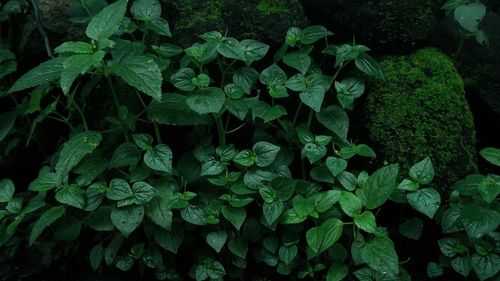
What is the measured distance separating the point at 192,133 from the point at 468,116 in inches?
57.1

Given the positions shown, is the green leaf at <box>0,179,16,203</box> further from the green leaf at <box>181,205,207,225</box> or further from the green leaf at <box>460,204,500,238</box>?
the green leaf at <box>460,204,500,238</box>

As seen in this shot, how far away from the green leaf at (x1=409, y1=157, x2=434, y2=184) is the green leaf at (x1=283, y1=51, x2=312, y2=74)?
702mm

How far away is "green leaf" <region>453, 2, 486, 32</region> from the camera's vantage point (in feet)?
10.2

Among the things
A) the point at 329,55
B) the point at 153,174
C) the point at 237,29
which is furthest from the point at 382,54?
the point at 153,174

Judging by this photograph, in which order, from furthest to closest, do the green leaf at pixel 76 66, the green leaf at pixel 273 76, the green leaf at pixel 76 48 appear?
the green leaf at pixel 273 76 → the green leaf at pixel 76 48 → the green leaf at pixel 76 66

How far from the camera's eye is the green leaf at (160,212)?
8.39 feet

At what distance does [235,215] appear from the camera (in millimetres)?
2613

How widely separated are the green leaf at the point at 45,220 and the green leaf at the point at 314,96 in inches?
50.0

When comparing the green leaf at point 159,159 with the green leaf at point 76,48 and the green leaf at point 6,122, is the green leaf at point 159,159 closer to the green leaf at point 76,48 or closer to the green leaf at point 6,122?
the green leaf at point 76,48

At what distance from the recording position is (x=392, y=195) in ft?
8.92

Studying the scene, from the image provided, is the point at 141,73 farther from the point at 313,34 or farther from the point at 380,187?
the point at 380,187

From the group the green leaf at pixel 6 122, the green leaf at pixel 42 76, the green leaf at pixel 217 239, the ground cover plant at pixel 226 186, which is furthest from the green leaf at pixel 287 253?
the green leaf at pixel 6 122

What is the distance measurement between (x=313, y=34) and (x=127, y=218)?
128 centimetres

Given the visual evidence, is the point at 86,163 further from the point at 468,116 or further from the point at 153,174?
the point at 468,116
